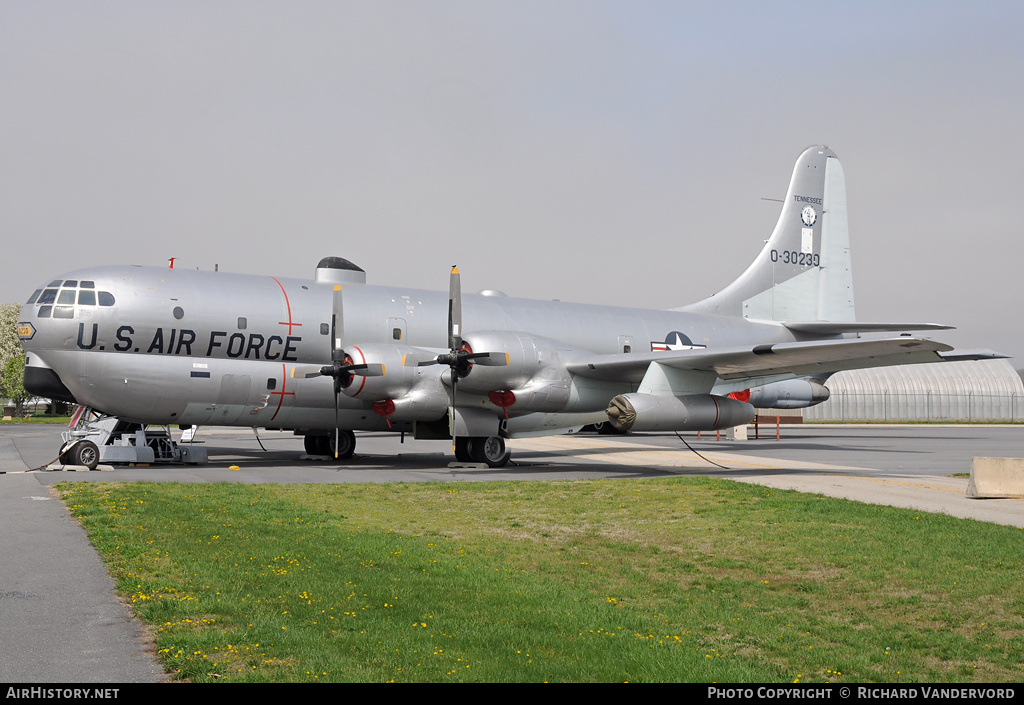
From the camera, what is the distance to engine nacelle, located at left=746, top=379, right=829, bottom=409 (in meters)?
32.8

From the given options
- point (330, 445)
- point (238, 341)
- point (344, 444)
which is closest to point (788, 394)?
point (344, 444)

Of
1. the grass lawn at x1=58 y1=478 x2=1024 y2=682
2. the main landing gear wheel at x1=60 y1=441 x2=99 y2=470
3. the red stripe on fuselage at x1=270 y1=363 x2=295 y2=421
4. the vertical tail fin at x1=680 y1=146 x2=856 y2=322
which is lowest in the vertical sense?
the grass lawn at x1=58 y1=478 x2=1024 y2=682

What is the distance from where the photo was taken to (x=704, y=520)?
13.2m

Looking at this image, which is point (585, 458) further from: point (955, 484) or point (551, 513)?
point (551, 513)

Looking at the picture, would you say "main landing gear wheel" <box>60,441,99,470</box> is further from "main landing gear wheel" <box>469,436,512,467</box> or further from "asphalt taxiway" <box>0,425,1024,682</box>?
"main landing gear wheel" <box>469,436,512,467</box>

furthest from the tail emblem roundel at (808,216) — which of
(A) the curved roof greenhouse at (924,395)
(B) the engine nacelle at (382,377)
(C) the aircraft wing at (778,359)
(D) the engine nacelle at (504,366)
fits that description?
(A) the curved roof greenhouse at (924,395)

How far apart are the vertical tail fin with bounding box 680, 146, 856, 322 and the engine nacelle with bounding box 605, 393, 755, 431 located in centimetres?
941

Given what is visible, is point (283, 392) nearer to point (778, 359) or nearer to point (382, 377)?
point (382, 377)

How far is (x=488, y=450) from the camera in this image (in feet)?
78.1

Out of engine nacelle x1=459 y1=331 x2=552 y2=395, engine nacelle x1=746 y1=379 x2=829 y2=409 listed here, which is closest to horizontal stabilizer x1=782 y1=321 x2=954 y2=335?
engine nacelle x1=746 y1=379 x2=829 y2=409

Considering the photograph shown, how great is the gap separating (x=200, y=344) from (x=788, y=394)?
21.6 m

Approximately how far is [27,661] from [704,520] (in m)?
9.46
